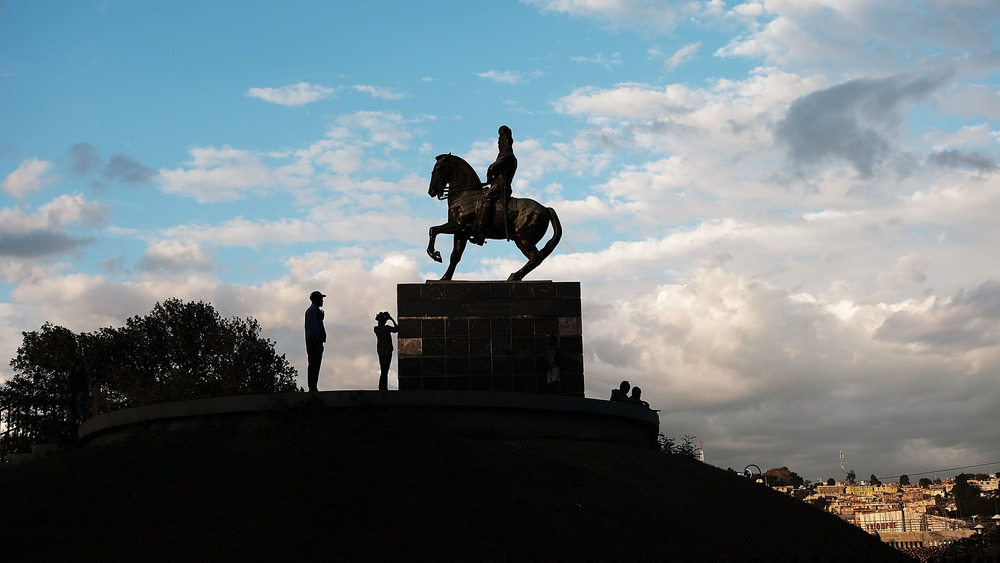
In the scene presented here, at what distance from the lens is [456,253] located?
2517 cm

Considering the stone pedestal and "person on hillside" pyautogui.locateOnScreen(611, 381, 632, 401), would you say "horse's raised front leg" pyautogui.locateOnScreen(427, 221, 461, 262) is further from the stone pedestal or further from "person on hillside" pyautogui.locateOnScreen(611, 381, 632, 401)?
"person on hillside" pyautogui.locateOnScreen(611, 381, 632, 401)

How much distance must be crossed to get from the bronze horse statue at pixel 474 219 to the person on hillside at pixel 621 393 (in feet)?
11.6

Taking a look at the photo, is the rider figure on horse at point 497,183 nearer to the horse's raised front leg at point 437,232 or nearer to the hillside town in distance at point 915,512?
the horse's raised front leg at point 437,232

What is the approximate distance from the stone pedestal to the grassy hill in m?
4.15

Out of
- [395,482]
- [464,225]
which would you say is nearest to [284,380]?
[464,225]

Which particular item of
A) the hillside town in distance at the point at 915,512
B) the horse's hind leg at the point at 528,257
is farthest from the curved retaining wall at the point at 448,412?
the hillside town in distance at the point at 915,512

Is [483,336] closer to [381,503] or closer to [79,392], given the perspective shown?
[381,503]

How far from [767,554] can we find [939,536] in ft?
253

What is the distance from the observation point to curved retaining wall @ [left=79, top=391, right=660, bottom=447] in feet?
62.4

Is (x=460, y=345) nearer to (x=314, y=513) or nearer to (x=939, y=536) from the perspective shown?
(x=314, y=513)

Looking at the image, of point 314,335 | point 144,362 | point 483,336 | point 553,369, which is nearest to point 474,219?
point 483,336

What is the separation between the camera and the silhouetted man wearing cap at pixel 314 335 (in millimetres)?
19875

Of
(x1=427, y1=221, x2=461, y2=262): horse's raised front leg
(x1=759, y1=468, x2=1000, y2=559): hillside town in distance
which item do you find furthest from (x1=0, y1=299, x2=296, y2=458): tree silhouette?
(x1=759, y1=468, x2=1000, y2=559): hillside town in distance

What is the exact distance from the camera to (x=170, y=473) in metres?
16.5
